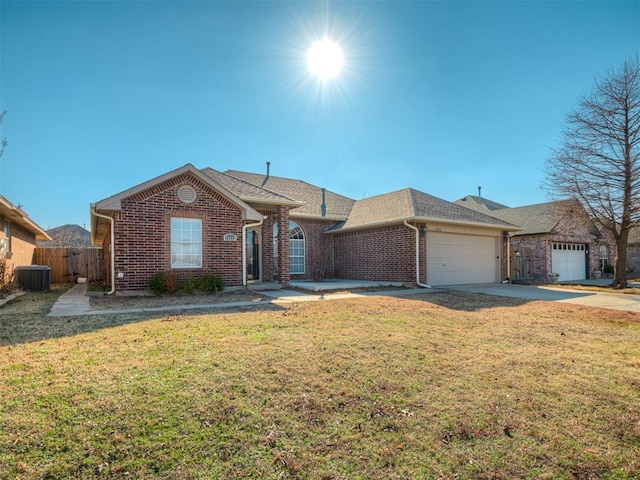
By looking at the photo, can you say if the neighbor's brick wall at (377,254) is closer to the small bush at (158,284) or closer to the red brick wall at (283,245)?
the red brick wall at (283,245)

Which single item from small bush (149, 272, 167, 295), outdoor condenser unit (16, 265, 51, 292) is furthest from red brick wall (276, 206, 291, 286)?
outdoor condenser unit (16, 265, 51, 292)

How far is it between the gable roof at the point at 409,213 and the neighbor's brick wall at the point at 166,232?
21.3 ft

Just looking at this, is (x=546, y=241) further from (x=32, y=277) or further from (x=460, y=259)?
(x=32, y=277)

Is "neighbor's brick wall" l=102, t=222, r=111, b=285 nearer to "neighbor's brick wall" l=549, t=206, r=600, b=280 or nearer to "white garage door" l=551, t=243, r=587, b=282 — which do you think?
"neighbor's brick wall" l=549, t=206, r=600, b=280

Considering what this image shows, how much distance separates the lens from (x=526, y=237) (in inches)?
877

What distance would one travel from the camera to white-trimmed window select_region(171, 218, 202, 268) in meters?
11.8

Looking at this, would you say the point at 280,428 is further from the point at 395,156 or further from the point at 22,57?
the point at 395,156

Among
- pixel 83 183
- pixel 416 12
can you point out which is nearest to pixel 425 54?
pixel 416 12

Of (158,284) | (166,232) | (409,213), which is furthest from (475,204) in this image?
(158,284)

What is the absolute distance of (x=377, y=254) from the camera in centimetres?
1667

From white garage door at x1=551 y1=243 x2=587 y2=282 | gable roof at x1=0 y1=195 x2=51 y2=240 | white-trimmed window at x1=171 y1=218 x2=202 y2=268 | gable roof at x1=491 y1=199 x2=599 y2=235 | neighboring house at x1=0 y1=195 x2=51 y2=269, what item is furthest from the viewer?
white garage door at x1=551 y1=243 x2=587 y2=282

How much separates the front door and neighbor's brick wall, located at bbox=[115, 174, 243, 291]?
277 centimetres

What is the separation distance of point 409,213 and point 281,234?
5.29 m

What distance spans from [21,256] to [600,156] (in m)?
28.1
